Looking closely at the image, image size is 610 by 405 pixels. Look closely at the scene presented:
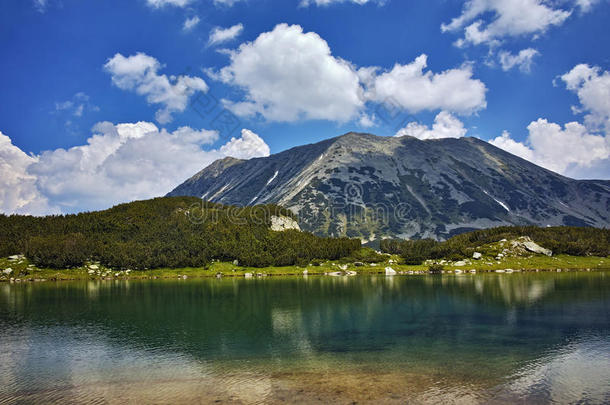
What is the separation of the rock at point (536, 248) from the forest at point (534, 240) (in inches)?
125

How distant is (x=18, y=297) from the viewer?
85.5m

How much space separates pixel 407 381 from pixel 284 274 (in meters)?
127

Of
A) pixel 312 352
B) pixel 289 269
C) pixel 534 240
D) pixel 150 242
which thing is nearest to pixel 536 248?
pixel 534 240

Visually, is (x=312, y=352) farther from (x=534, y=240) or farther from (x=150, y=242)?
(x=534, y=240)

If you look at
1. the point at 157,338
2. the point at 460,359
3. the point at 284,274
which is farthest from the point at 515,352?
the point at 284,274

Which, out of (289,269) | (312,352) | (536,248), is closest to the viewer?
(312,352)

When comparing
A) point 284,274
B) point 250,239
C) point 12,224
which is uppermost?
point 12,224

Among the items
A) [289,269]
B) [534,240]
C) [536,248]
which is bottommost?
[289,269]

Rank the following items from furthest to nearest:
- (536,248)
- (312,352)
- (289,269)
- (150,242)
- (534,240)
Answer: (150,242) → (534,240) → (536,248) → (289,269) → (312,352)

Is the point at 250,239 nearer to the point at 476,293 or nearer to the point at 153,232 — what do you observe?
the point at 153,232

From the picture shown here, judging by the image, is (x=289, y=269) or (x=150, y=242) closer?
(x=289, y=269)

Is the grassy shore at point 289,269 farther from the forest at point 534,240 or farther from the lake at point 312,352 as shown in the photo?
the lake at point 312,352

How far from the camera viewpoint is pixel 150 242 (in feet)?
570

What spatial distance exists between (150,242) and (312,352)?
152531 mm
